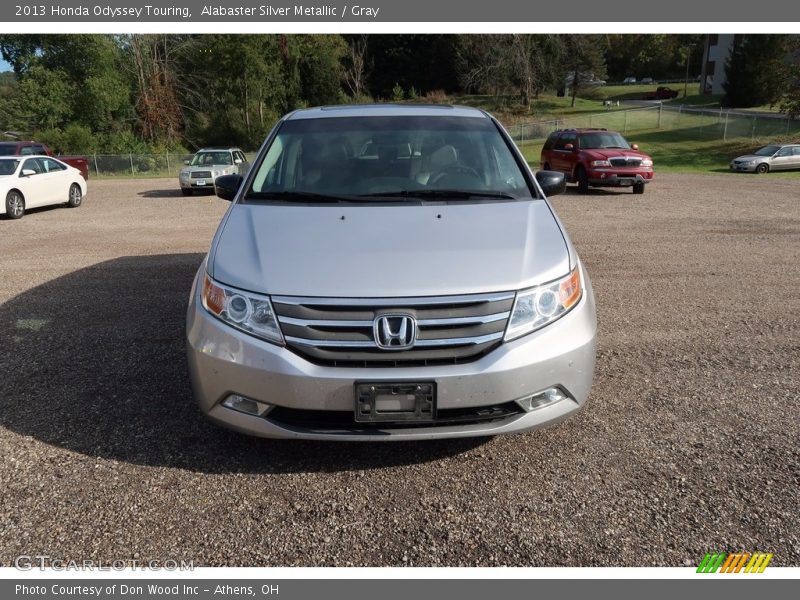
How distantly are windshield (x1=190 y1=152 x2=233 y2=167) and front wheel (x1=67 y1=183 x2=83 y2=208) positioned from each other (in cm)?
424

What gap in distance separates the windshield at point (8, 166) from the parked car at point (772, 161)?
1083 inches

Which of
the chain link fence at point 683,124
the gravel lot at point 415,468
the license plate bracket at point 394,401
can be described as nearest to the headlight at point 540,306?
the license plate bracket at point 394,401

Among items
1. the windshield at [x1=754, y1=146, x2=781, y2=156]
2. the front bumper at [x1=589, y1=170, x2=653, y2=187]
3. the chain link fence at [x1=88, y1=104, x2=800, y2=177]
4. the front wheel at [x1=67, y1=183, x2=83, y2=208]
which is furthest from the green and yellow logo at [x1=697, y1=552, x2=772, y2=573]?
A: the chain link fence at [x1=88, y1=104, x2=800, y2=177]

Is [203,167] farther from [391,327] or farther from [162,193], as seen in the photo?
[391,327]

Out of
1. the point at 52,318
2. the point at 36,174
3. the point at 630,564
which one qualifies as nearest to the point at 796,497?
the point at 630,564

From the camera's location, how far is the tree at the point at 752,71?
52906 millimetres

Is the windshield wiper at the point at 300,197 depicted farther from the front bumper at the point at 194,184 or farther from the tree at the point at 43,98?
the tree at the point at 43,98

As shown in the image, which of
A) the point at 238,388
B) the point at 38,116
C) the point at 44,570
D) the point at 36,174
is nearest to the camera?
the point at 44,570

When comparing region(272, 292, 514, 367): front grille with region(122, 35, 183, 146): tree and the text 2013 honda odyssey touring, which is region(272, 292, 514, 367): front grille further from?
region(122, 35, 183, 146): tree

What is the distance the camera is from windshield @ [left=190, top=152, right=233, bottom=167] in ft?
67.6

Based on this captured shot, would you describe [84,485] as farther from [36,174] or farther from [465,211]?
[36,174]

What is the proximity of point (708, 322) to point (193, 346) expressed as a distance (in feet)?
15.1

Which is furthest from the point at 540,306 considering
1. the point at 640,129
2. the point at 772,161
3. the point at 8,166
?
the point at 640,129

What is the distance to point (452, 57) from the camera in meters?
72.4
